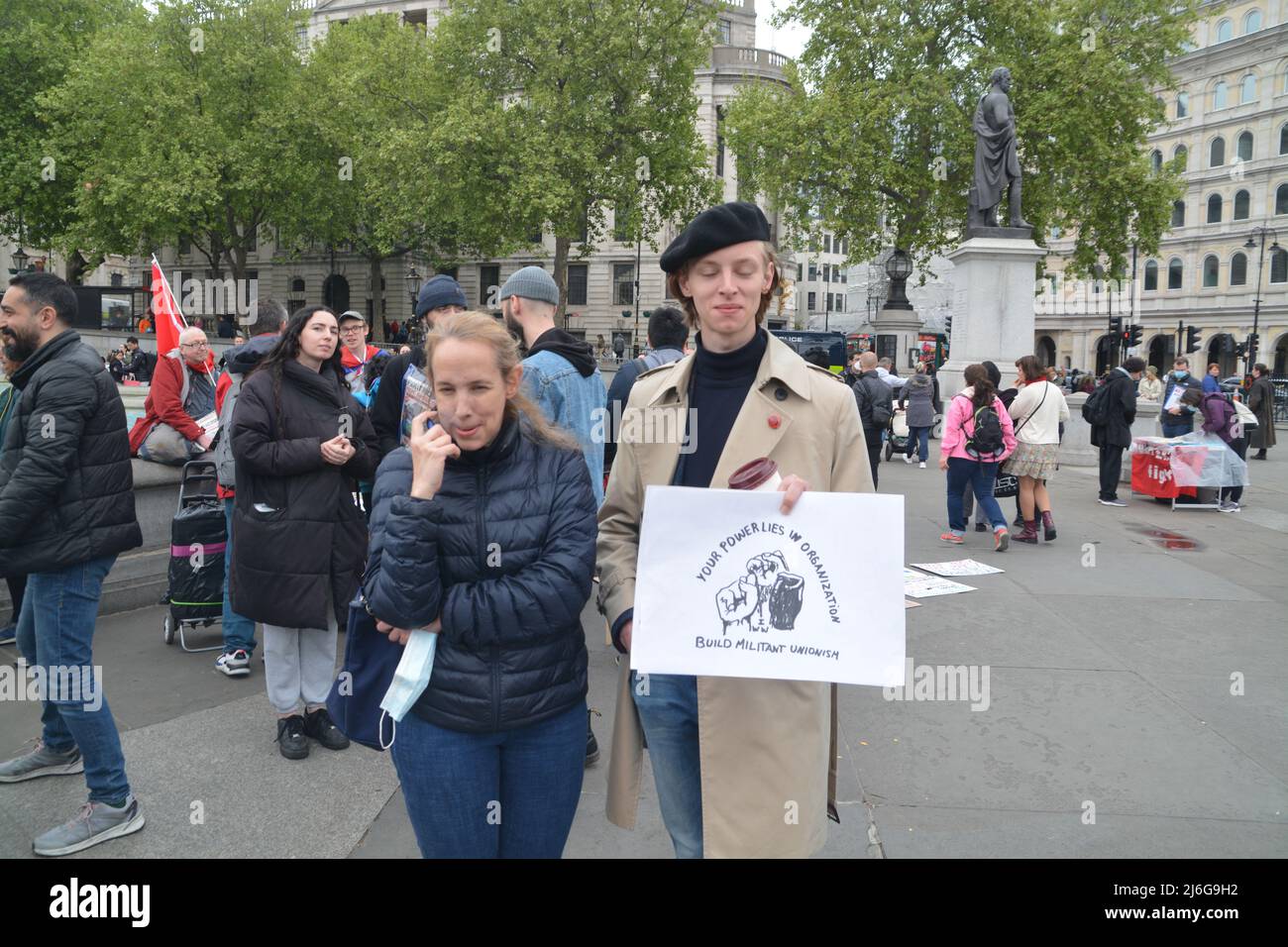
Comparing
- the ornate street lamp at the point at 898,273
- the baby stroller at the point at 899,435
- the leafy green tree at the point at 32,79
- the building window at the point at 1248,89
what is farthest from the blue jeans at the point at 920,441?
the building window at the point at 1248,89

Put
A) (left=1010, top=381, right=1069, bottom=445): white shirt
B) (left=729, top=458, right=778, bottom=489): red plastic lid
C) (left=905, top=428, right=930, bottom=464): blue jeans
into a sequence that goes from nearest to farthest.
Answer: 1. (left=729, top=458, right=778, bottom=489): red plastic lid
2. (left=1010, top=381, right=1069, bottom=445): white shirt
3. (left=905, top=428, right=930, bottom=464): blue jeans

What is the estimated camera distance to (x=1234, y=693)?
506 centimetres

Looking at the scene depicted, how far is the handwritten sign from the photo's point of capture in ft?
6.58

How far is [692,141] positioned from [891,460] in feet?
71.0

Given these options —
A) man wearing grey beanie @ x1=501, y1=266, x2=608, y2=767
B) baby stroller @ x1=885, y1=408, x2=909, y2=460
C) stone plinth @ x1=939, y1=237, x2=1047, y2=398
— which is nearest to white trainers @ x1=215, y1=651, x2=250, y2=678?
man wearing grey beanie @ x1=501, y1=266, x2=608, y2=767

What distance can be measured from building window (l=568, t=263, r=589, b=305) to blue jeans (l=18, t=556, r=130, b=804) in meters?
50.4

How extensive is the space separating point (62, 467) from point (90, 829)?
1.44 meters

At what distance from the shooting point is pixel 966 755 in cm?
423

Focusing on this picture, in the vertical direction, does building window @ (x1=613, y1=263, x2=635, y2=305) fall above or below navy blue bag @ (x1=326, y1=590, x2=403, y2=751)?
above

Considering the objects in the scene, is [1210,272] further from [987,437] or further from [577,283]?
[987,437]

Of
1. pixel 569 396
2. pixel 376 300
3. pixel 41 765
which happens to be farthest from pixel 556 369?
pixel 376 300

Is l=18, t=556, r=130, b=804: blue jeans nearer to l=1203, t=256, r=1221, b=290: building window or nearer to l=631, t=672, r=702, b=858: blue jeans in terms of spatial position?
l=631, t=672, r=702, b=858: blue jeans

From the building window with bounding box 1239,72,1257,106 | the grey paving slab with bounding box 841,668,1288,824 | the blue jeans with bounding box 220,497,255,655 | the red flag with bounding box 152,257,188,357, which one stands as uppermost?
the building window with bounding box 1239,72,1257,106

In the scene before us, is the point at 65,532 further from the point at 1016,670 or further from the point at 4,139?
the point at 4,139
